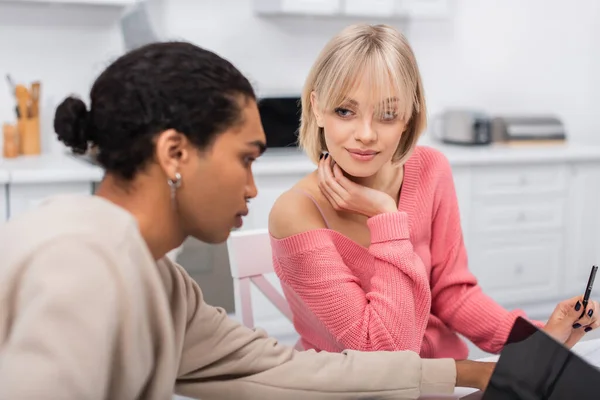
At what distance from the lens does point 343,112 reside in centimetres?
138

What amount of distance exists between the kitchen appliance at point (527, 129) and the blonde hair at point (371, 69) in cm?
236

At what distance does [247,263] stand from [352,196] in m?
0.29

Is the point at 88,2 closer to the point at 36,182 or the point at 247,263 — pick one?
the point at 36,182

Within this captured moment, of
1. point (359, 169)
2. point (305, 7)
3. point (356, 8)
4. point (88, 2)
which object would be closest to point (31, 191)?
point (88, 2)

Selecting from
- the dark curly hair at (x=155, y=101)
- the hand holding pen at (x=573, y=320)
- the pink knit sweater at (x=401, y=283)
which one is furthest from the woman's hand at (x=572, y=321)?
the dark curly hair at (x=155, y=101)

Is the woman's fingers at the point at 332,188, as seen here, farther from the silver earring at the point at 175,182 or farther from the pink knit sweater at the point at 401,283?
the silver earring at the point at 175,182

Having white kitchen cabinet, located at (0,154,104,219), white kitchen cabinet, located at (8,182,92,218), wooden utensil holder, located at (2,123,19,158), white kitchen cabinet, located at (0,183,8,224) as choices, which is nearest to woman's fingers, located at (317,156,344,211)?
white kitchen cabinet, located at (0,154,104,219)

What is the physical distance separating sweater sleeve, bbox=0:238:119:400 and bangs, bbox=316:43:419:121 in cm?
70

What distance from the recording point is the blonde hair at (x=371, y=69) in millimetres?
1354

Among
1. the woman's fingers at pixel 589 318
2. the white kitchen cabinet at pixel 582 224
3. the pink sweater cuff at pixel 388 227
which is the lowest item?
the white kitchen cabinet at pixel 582 224

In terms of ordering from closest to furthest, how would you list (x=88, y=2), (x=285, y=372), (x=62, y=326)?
(x=62, y=326) < (x=285, y=372) < (x=88, y=2)

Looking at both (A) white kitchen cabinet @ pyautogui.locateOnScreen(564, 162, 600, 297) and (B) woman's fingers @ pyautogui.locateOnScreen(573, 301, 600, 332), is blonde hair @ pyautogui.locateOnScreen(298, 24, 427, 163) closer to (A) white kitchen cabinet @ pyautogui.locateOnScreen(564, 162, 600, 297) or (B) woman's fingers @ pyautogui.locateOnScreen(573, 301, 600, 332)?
(B) woman's fingers @ pyautogui.locateOnScreen(573, 301, 600, 332)

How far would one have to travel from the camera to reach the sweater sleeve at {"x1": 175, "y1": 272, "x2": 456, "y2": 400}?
3.51 ft

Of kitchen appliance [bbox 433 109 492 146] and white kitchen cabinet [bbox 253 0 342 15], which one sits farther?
kitchen appliance [bbox 433 109 492 146]
